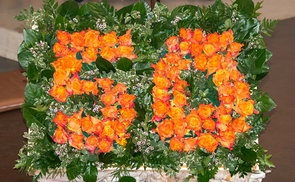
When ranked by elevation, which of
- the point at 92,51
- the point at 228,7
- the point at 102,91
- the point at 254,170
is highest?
the point at 228,7

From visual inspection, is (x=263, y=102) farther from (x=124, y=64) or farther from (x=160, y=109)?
(x=124, y=64)

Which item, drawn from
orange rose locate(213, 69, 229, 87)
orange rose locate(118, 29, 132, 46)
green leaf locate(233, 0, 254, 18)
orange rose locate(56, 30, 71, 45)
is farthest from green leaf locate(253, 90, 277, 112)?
orange rose locate(56, 30, 71, 45)

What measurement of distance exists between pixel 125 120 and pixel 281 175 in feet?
4.39

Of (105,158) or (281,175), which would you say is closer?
(105,158)

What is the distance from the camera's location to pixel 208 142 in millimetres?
1677

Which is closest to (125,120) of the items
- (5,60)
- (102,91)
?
(102,91)

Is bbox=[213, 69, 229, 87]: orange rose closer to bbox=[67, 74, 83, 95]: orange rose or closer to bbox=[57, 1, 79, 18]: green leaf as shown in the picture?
A: bbox=[67, 74, 83, 95]: orange rose

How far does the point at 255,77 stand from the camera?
1.84 metres

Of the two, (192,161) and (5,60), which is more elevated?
(192,161)

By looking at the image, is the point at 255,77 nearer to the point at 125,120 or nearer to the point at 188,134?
the point at 188,134

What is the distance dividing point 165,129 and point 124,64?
0.26m

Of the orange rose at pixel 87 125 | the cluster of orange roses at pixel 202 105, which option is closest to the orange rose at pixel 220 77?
the cluster of orange roses at pixel 202 105

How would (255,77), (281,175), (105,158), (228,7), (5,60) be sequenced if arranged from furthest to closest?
(5,60) < (281,175) < (228,7) < (255,77) < (105,158)

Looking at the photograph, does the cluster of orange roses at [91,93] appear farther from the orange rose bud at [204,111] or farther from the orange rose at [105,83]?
the orange rose bud at [204,111]
